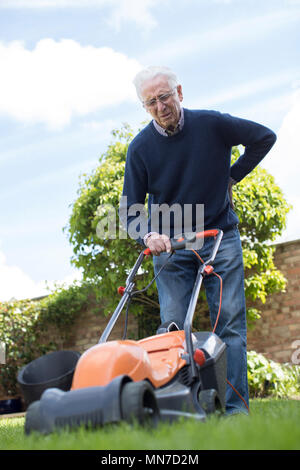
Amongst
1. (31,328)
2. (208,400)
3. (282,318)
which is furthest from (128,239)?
(208,400)

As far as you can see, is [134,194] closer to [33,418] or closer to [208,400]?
[208,400]

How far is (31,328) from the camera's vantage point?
888cm

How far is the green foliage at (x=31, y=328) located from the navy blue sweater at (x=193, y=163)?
557cm

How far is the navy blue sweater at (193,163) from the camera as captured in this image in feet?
9.62

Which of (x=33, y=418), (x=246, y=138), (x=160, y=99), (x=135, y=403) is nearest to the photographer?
(x=135, y=403)

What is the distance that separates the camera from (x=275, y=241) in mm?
6949

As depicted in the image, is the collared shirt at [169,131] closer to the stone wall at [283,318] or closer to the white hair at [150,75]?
the white hair at [150,75]

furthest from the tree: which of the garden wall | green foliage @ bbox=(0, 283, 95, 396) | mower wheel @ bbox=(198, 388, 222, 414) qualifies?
mower wheel @ bbox=(198, 388, 222, 414)

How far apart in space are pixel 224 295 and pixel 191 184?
2.00 ft

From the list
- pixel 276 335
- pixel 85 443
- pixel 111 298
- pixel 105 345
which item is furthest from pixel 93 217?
pixel 85 443

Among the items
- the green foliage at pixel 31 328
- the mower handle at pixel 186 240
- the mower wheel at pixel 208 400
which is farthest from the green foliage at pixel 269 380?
the mower wheel at pixel 208 400

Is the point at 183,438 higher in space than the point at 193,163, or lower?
lower
